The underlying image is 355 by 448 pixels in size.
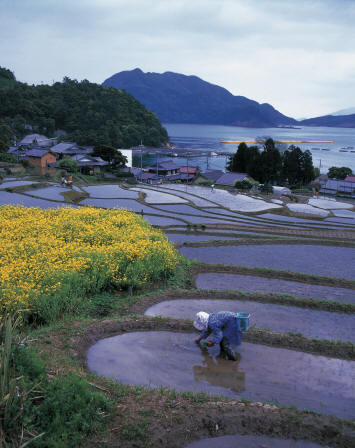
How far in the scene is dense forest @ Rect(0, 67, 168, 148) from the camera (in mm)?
79500

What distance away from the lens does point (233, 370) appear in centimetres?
738

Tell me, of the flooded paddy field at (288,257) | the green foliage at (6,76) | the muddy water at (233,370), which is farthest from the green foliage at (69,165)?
the green foliage at (6,76)

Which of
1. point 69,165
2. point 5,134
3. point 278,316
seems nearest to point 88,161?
point 69,165

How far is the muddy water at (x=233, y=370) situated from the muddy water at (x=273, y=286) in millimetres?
4380

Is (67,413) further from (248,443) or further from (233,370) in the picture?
(233,370)

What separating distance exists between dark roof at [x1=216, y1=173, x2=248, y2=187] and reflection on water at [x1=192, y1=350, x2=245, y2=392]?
43064mm

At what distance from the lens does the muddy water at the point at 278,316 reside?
9.62 meters

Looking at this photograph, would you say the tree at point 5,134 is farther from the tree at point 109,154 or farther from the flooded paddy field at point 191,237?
the flooded paddy field at point 191,237

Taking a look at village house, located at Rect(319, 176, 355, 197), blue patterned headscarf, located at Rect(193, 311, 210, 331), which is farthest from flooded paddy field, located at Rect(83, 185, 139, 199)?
village house, located at Rect(319, 176, 355, 197)

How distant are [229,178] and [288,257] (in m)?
35.0

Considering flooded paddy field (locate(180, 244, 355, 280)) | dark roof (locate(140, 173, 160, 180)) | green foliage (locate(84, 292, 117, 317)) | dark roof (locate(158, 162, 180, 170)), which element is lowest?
flooded paddy field (locate(180, 244, 355, 280))

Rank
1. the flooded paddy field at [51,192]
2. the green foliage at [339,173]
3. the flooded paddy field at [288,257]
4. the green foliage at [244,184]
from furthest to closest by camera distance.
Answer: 1. the green foliage at [339,173]
2. the green foliage at [244,184]
3. the flooded paddy field at [51,192]
4. the flooded paddy field at [288,257]

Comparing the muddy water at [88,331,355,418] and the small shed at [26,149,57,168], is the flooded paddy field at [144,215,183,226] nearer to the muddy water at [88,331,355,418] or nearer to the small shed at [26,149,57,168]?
the muddy water at [88,331,355,418]

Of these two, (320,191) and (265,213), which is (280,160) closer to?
(320,191)
